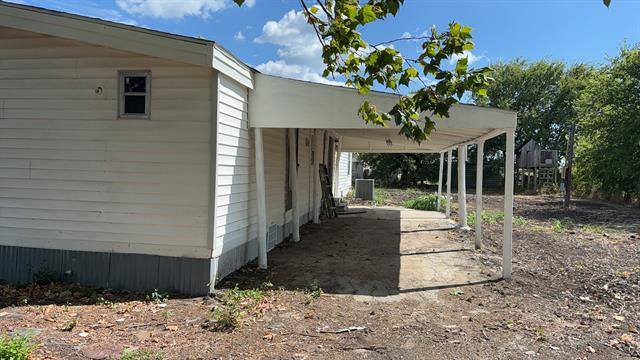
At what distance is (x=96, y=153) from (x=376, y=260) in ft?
14.4

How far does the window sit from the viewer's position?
5.58 meters

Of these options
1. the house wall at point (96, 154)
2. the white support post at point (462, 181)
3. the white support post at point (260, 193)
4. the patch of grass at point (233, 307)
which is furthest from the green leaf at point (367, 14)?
the white support post at point (462, 181)

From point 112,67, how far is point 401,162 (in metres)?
27.4

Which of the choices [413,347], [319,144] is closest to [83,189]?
[413,347]

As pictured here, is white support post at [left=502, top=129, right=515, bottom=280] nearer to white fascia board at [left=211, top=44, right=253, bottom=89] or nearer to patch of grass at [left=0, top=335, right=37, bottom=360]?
white fascia board at [left=211, top=44, right=253, bottom=89]

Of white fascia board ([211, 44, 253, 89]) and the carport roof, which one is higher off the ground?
white fascia board ([211, 44, 253, 89])

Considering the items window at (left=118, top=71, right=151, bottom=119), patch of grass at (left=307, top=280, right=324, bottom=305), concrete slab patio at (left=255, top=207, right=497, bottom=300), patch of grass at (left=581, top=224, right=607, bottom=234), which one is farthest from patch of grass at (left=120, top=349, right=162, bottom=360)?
patch of grass at (left=581, top=224, right=607, bottom=234)

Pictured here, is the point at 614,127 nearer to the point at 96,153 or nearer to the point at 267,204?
the point at 267,204

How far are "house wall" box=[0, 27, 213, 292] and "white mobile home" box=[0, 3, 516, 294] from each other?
1 centimetres

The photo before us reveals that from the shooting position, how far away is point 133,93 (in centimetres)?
560

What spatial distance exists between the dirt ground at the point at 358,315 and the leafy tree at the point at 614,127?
491 inches

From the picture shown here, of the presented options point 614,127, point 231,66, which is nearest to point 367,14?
point 231,66

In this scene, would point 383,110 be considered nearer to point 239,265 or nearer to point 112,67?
point 239,265

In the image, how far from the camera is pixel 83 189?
5.65 metres
